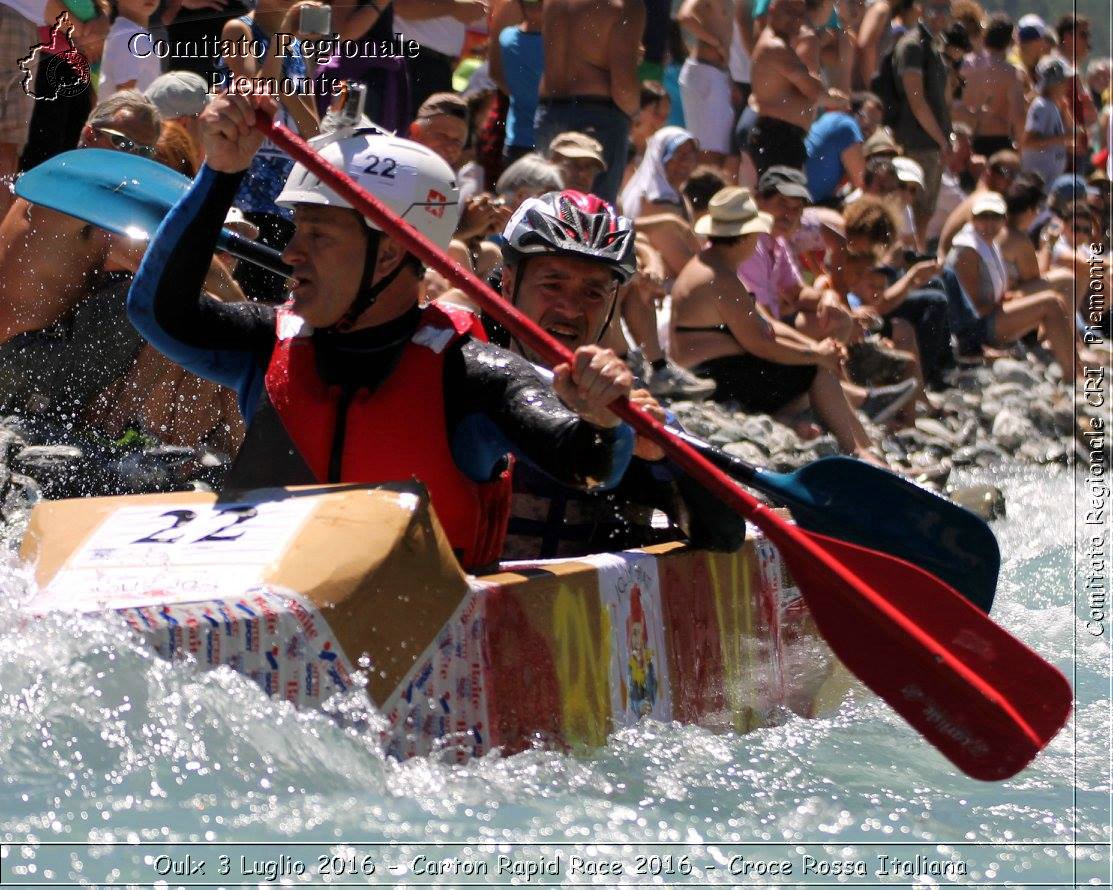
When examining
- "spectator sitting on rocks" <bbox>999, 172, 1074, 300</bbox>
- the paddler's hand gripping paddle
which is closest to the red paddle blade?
the paddler's hand gripping paddle

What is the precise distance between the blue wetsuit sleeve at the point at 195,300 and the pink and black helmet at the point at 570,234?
0.87 meters

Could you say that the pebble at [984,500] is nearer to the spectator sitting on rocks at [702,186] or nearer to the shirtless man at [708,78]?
the spectator sitting on rocks at [702,186]

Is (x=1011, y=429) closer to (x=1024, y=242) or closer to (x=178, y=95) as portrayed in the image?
(x=1024, y=242)

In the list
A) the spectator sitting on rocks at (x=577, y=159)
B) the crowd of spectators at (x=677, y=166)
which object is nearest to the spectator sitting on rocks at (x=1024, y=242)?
the crowd of spectators at (x=677, y=166)

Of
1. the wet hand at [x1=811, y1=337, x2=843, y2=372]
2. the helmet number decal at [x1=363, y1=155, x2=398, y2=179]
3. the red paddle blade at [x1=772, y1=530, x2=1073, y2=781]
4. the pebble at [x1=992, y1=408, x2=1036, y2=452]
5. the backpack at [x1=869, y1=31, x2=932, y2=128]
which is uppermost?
the backpack at [x1=869, y1=31, x2=932, y2=128]

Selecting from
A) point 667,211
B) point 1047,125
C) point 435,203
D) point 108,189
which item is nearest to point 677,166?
point 667,211

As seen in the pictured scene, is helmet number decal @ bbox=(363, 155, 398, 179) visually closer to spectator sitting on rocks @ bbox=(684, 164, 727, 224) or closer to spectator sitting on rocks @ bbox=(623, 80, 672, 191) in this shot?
spectator sitting on rocks @ bbox=(684, 164, 727, 224)

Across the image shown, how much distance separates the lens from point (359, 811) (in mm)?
3656

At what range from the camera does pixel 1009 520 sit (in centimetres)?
928

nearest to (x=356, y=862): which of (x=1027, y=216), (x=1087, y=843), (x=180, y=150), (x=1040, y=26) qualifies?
(x=1087, y=843)

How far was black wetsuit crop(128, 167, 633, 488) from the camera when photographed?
165 inches

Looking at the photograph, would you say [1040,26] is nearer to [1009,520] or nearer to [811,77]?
[811,77]

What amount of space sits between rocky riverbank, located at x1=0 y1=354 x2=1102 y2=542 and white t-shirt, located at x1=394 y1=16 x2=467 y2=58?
1.95 meters

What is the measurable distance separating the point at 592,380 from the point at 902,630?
98cm
